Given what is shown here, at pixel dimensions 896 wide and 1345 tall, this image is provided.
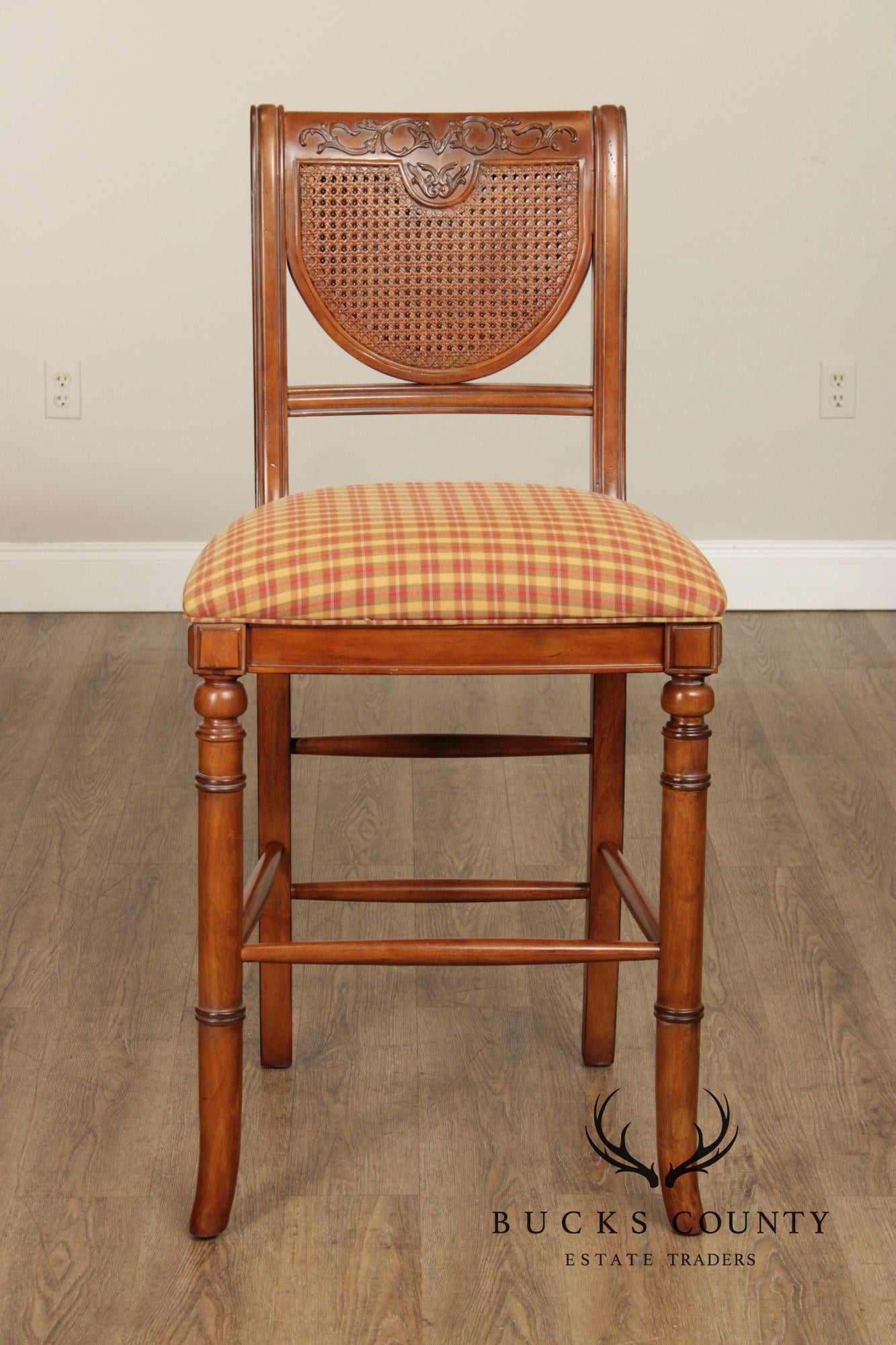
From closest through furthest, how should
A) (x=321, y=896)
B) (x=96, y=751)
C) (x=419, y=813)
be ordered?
1. (x=321, y=896)
2. (x=419, y=813)
3. (x=96, y=751)

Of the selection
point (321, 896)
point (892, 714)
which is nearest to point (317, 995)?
point (321, 896)

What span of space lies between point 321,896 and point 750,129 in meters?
2.01

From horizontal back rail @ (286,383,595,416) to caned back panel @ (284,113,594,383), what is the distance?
2cm

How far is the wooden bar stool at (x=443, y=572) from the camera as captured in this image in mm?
987

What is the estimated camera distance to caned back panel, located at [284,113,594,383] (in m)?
1.23

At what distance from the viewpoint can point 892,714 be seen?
7.54 ft

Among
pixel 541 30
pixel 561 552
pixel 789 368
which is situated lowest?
pixel 561 552

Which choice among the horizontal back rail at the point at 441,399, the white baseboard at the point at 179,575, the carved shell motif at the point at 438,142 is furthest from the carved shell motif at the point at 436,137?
the white baseboard at the point at 179,575

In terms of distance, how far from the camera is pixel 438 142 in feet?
4.05

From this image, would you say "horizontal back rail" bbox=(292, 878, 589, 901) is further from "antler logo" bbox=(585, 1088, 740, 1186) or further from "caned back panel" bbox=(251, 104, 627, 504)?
"caned back panel" bbox=(251, 104, 627, 504)

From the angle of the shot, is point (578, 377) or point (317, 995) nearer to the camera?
point (317, 995)

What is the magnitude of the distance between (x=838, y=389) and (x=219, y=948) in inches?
85.7

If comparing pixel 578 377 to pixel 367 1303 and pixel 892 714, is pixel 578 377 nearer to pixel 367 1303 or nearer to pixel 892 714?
pixel 892 714

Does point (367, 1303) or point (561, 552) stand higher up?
point (561, 552)
